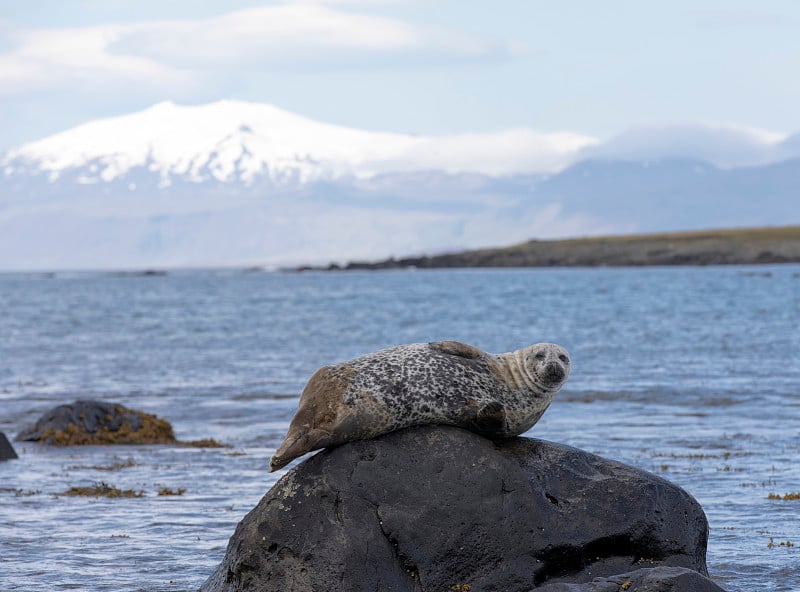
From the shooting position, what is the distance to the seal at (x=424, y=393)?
1007cm

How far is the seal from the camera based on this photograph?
10.1 meters

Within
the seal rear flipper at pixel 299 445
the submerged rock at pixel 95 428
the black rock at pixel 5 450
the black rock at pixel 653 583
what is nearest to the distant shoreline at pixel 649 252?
the submerged rock at pixel 95 428

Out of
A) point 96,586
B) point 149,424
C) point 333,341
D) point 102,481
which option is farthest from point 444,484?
point 333,341

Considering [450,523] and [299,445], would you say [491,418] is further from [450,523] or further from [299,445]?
[299,445]

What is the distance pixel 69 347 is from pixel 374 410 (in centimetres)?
3996

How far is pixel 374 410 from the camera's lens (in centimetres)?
1011

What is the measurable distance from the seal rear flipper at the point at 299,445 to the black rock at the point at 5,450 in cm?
980

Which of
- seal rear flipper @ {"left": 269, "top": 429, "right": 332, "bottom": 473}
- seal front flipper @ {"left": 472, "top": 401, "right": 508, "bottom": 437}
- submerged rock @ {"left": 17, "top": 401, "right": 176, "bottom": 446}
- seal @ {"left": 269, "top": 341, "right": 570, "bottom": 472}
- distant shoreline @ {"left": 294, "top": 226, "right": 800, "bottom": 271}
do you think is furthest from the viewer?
distant shoreline @ {"left": 294, "top": 226, "right": 800, "bottom": 271}

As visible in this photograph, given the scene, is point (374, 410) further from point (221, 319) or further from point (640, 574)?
Answer: point (221, 319)

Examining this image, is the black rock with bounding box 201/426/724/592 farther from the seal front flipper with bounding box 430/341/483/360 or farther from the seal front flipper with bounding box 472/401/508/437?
the seal front flipper with bounding box 430/341/483/360

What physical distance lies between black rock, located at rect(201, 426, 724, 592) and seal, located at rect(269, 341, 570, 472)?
0.15 m

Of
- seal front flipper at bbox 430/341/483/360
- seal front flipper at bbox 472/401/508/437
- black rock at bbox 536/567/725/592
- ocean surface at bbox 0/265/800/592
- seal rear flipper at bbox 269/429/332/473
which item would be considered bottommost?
ocean surface at bbox 0/265/800/592

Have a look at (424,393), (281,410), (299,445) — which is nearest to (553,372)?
(424,393)

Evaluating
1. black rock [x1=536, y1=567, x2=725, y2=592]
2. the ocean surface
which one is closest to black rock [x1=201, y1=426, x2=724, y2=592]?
black rock [x1=536, y1=567, x2=725, y2=592]
